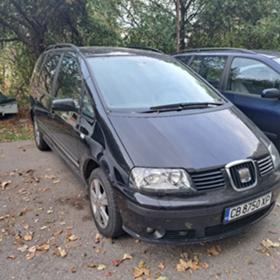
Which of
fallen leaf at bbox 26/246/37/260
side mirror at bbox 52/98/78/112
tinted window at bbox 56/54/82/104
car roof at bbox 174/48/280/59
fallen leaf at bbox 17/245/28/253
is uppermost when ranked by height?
car roof at bbox 174/48/280/59

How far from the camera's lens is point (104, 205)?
2816 mm

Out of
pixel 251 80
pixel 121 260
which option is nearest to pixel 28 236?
pixel 121 260

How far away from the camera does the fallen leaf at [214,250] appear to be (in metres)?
2.65

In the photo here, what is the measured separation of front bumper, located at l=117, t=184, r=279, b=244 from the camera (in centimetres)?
227

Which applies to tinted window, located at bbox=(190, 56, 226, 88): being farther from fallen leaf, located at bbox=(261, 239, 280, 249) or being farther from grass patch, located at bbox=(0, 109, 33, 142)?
grass patch, located at bbox=(0, 109, 33, 142)

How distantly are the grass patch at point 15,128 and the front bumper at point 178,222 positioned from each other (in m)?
4.34

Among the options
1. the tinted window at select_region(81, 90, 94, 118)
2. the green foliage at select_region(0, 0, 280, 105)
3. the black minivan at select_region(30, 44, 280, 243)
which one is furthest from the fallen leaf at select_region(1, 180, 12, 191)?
the green foliage at select_region(0, 0, 280, 105)

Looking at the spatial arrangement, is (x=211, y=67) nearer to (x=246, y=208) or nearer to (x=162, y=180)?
(x=246, y=208)

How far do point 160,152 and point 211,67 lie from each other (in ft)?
9.83

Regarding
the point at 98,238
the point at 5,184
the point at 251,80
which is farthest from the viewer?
the point at 251,80

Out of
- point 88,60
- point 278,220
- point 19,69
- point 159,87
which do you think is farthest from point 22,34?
point 278,220

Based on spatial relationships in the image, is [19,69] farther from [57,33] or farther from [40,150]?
[40,150]

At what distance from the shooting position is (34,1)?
726 centimetres

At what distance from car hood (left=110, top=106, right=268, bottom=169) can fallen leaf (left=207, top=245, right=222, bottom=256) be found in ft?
2.57
